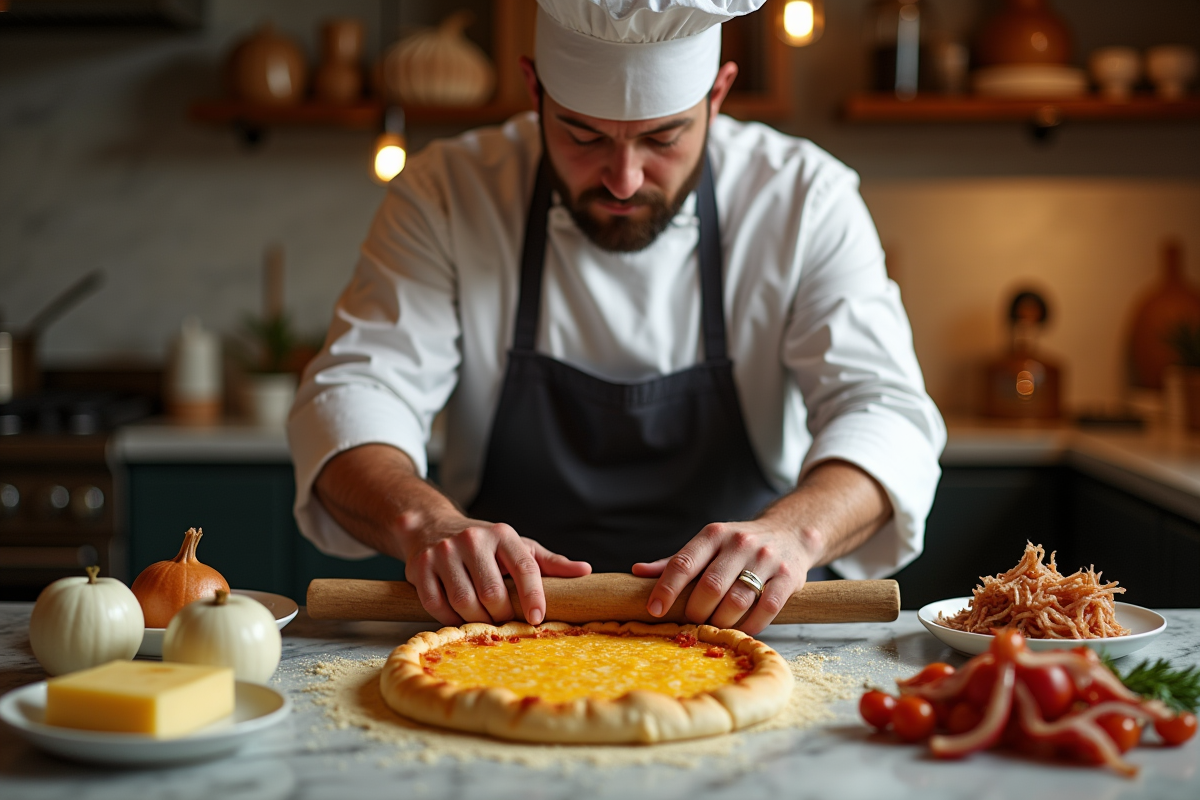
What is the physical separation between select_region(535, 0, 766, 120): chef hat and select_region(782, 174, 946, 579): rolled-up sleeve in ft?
1.21

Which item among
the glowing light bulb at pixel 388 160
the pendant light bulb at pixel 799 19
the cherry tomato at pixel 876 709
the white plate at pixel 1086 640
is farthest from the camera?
the glowing light bulb at pixel 388 160

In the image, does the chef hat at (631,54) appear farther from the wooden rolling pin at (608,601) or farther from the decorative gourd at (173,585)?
the decorative gourd at (173,585)

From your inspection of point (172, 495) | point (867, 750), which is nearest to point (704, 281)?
point (867, 750)

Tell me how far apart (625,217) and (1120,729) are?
105 centimetres

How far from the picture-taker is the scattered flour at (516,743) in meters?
0.91

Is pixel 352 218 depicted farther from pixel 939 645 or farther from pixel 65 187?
pixel 939 645

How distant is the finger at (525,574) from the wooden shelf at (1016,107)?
7.57ft

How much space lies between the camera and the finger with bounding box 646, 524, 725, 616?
3.98ft

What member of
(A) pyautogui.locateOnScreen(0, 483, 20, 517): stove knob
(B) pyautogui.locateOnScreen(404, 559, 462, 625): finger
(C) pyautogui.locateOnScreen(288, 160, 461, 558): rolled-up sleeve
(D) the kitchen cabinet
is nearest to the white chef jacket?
(C) pyautogui.locateOnScreen(288, 160, 461, 558): rolled-up sleeve

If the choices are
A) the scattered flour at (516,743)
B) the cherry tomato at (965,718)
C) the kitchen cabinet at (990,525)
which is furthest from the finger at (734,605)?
the kitchen cabinet at (990,525)

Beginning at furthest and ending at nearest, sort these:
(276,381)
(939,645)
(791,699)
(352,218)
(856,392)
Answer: (352,218) < (276,381) < (856,392) < (939,645) < (791,699)

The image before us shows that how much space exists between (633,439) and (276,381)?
5.46 feet

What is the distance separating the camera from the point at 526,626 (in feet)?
4.08

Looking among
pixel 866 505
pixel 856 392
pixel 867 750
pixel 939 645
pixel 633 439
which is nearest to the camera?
pixel 867 750
